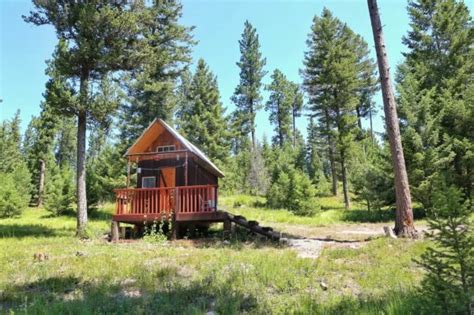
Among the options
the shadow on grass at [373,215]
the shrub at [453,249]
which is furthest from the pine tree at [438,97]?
the shrub at [453,249]

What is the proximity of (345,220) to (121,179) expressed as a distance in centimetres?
1605

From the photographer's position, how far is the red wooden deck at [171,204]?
1349cm

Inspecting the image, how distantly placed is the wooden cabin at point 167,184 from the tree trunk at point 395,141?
19.4ft

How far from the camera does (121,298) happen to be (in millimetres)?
6332

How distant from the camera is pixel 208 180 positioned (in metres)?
20.2

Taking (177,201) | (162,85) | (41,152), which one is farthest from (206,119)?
(177,201)

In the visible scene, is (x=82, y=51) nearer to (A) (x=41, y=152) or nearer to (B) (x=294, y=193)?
(B) (x=294, y=193)

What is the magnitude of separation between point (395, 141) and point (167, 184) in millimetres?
10398

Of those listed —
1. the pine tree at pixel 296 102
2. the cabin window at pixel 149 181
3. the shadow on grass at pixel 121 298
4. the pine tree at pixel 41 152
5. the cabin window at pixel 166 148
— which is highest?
the pine tree at pixel 296 102

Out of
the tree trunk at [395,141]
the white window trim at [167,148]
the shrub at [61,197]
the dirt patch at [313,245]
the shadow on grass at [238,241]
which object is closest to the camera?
the dirt patch at [313,245]

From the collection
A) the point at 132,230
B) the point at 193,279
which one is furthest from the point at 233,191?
the point at 193,279

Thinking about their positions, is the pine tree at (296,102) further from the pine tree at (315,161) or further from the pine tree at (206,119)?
the pine tree at (206,119)

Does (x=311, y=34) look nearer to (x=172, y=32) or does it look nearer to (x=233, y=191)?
(x=172, y=32)

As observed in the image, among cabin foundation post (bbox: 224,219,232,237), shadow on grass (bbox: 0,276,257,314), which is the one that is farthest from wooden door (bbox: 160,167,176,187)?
shadow on grass (bbox: 0,276,257,314)
